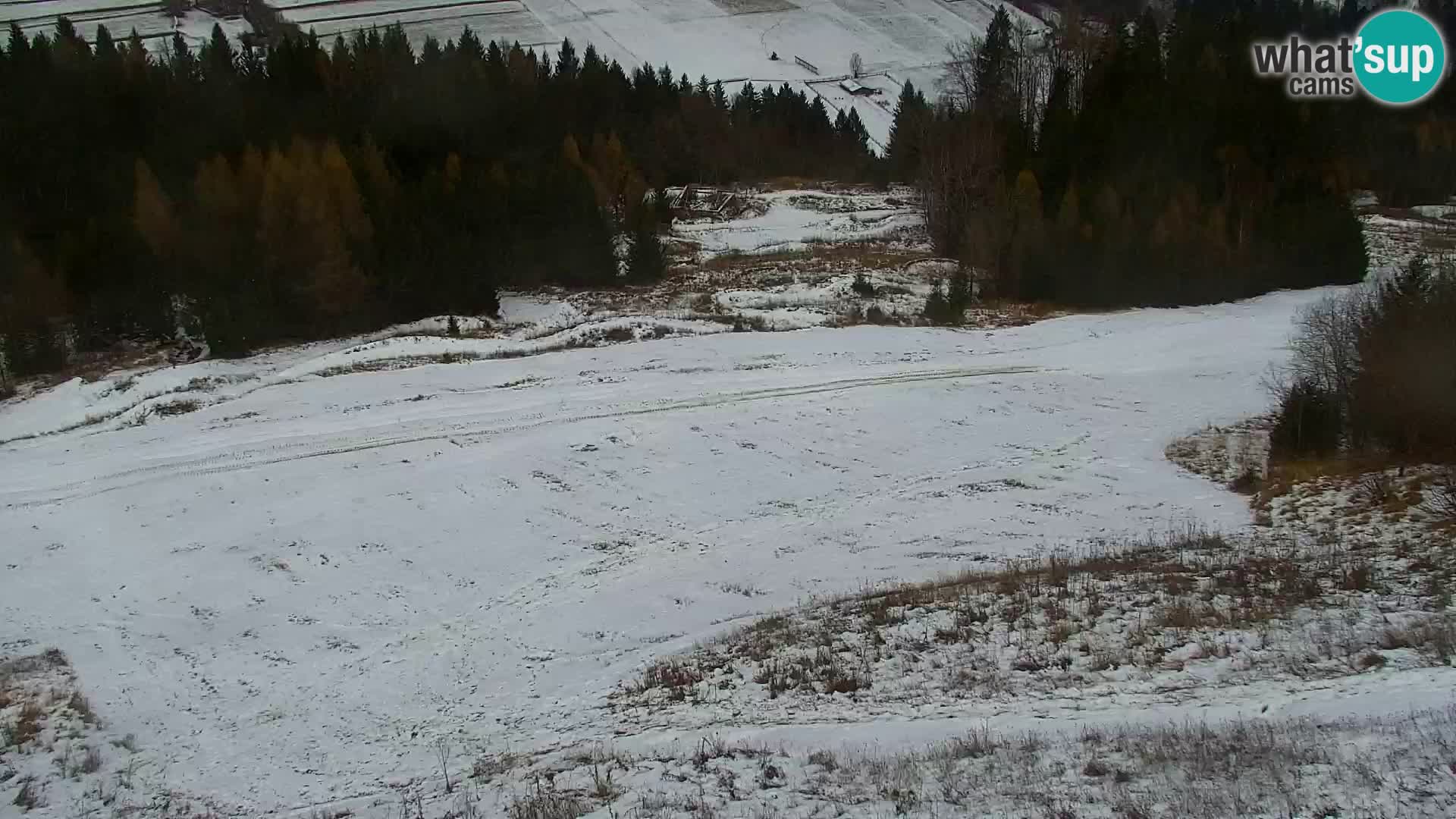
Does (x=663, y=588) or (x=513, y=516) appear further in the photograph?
(x=513, y=516)

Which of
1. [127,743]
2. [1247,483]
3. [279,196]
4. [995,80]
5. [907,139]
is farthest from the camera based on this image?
[907,139]

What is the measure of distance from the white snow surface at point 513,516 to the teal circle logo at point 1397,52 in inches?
562

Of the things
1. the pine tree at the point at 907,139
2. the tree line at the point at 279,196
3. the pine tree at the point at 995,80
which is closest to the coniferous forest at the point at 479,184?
the tree line at the point at 279,196

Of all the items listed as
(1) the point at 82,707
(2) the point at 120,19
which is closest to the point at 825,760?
(1) the point at 82,707

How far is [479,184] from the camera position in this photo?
3098cm


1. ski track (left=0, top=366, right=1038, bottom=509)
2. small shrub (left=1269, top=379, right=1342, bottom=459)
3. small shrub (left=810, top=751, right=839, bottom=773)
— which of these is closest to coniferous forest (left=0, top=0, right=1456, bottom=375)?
ski track (left=0, top=366, right=1038, bottom=509)

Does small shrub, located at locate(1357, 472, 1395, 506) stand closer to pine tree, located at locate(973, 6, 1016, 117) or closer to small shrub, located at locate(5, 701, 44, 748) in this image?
small shrub, located at locate(5, 701, 44, 748)

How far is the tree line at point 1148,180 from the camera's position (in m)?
29.5

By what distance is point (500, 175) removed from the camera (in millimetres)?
32250

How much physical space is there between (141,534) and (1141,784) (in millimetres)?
12976

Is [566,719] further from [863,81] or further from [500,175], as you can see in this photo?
[863,81]

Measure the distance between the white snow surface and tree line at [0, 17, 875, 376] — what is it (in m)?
3.43

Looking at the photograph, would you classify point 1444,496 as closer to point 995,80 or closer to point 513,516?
point 513,516

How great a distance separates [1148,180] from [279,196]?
25.3 m
